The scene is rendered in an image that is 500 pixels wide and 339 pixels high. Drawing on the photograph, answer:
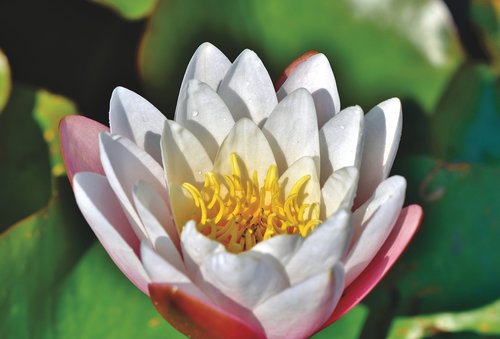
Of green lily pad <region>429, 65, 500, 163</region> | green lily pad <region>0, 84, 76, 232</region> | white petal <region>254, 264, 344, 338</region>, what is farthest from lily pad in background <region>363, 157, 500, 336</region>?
green lily pad <region>0, 84, 76, 232</region>

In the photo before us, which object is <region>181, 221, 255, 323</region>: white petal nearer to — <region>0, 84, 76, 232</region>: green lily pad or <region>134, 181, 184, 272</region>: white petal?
<region>134, 181, 184, 272</region>: white petal

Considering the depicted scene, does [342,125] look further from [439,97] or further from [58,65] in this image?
[58,65]

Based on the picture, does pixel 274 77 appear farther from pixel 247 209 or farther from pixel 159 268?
pixel 159 268

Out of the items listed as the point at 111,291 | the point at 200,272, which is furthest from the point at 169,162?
the point at 111,291

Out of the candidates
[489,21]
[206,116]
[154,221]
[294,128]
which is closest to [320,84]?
[294,128]

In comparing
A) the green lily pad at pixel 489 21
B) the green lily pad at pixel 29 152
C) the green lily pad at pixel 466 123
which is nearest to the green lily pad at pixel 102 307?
the green lily pad at pixel 29 152

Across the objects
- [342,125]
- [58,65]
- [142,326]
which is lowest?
[142,326]

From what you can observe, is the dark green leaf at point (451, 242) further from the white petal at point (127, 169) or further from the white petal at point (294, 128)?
the white petal at point (127, 169)
